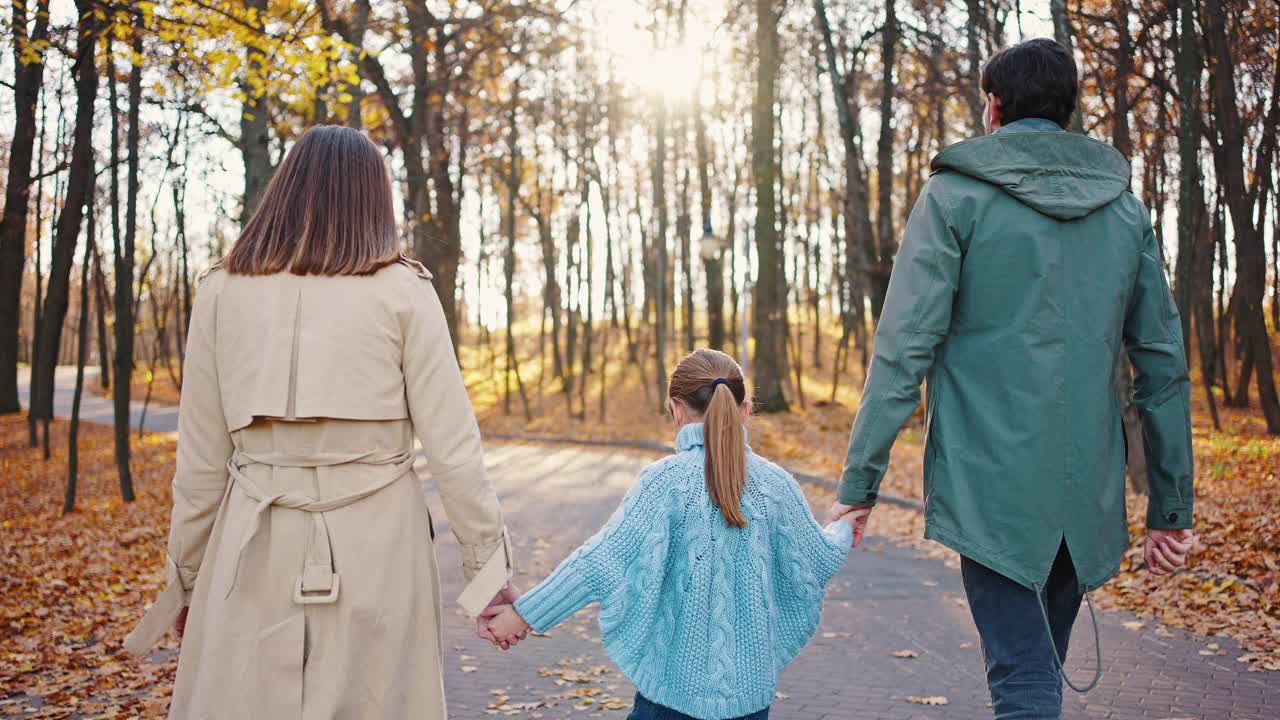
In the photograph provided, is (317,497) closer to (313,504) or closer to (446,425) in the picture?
(313,504)

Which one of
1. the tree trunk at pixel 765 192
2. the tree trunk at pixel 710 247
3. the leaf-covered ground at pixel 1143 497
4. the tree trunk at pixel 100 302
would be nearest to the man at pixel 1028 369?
the leaf-covered ground at pixel 1143 497

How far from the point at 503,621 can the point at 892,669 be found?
367 cm

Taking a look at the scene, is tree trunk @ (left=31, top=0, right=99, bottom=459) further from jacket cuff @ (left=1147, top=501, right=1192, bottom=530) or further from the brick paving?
jacket cuff @ (left=1147, top=501, right=1192, bottom=530)

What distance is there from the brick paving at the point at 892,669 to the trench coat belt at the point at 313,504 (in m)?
2.81

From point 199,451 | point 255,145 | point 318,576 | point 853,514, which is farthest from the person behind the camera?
point 255,145

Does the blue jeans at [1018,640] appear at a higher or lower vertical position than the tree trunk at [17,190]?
lower

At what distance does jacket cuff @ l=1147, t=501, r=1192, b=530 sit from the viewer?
10.4 ft

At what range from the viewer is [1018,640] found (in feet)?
9.47

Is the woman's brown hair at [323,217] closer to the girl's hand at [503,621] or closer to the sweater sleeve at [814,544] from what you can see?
the girl's hand at [503,621]

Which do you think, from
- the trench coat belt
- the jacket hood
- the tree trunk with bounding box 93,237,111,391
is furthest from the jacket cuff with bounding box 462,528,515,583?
the tree trunk with bounding box 93,237,111,391

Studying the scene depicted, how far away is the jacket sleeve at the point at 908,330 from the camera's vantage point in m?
3.04

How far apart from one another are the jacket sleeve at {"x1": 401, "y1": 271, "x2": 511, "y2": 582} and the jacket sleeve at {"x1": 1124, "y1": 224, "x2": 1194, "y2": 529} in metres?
1.93

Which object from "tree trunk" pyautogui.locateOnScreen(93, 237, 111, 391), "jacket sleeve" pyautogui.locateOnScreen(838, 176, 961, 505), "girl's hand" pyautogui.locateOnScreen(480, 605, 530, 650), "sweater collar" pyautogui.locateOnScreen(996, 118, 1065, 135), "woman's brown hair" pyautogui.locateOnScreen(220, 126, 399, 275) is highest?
"tree trunk" pyautogui.locateOnScreen(93, 237, 111, 391)

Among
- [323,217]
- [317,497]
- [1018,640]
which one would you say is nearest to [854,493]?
[1018,640]
